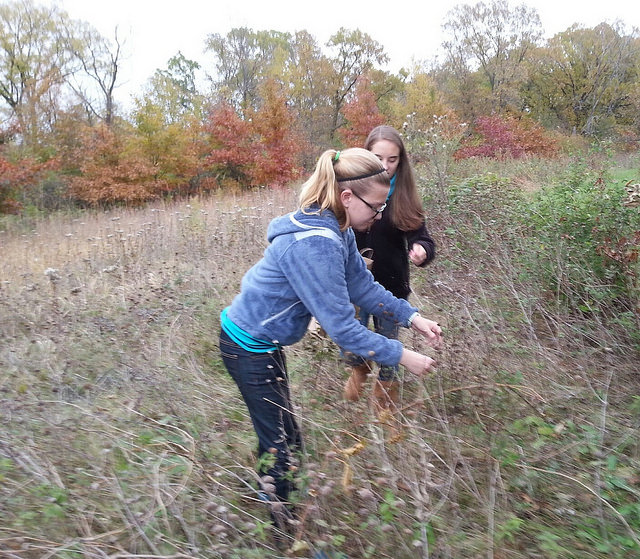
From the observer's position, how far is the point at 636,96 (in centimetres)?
2894

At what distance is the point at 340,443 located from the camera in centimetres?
232

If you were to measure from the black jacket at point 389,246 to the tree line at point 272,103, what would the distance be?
7155 millimetres

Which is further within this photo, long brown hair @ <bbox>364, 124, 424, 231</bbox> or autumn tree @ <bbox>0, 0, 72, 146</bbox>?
autumn tree @ <bbox>0, 0, 72, 146</bbox>

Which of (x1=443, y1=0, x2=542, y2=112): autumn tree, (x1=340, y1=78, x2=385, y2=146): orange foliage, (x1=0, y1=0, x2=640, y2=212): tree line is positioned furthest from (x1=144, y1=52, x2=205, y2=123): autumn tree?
(x1=443, y1=0, x2=542, y2=112): autumn tree

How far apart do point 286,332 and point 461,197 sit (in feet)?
14.9

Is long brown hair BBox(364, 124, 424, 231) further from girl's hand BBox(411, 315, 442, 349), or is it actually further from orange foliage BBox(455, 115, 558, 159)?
orange foliage BBox(455, 115, 558, 159)

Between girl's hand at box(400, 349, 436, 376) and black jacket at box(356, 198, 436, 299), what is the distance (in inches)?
44.9

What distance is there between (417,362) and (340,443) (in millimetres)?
625

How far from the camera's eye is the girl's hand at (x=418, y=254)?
2.85 m

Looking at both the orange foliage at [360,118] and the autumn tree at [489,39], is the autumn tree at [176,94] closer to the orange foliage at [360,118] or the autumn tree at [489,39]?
the orange foliage at [360,118]

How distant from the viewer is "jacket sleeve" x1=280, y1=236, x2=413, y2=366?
1852 millimetres

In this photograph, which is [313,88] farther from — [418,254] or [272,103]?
[418,254]

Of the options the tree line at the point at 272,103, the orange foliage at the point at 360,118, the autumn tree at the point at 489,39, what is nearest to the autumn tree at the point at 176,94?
the tree line at the point at 272,103

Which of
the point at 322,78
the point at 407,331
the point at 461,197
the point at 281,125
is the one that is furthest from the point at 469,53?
the point at 407,331
